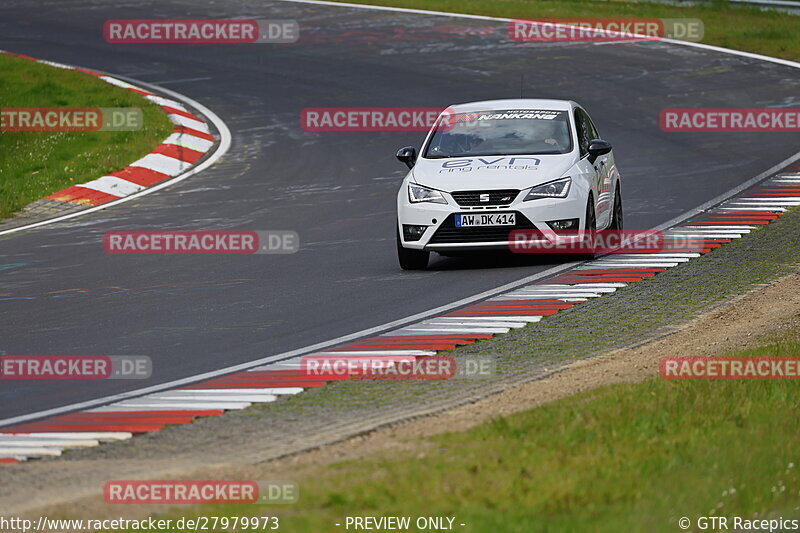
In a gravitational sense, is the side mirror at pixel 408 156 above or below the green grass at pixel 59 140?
above

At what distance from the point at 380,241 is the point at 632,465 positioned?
9.82 meters

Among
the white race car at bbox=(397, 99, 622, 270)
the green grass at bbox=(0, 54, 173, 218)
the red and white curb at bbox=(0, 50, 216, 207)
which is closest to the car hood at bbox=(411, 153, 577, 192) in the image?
Result: the white race car at bbox=(397, 99, 622, 270)

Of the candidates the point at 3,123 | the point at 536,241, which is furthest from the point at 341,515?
the point at 3,123

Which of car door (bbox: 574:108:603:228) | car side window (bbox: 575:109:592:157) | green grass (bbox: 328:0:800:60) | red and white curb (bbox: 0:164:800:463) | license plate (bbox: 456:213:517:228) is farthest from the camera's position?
green grass (bbox: 328:0:800:60)

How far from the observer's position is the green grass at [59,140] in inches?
848

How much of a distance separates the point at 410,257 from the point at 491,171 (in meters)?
1.22

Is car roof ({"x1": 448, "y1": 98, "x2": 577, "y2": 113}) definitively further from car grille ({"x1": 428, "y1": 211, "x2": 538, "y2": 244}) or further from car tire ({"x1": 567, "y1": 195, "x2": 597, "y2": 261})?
car grille ({"x1": 428, "y1": 211, "x2": 538, "y2": 244})

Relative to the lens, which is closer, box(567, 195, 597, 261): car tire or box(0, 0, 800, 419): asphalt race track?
box(0, 0, 800, 419): asphalt race track

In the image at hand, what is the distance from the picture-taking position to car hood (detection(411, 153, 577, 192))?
14672mm

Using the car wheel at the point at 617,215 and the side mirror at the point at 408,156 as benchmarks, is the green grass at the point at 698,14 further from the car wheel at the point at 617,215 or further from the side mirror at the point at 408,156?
the side mirror at the point at 408,156

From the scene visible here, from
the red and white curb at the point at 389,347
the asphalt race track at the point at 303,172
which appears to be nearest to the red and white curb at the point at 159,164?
the asphalt race track at the point at 303,172

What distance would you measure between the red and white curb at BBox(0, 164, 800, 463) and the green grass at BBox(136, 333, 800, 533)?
6.24 ft

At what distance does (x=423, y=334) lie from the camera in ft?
37.8

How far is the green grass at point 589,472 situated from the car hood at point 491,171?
6.17m
